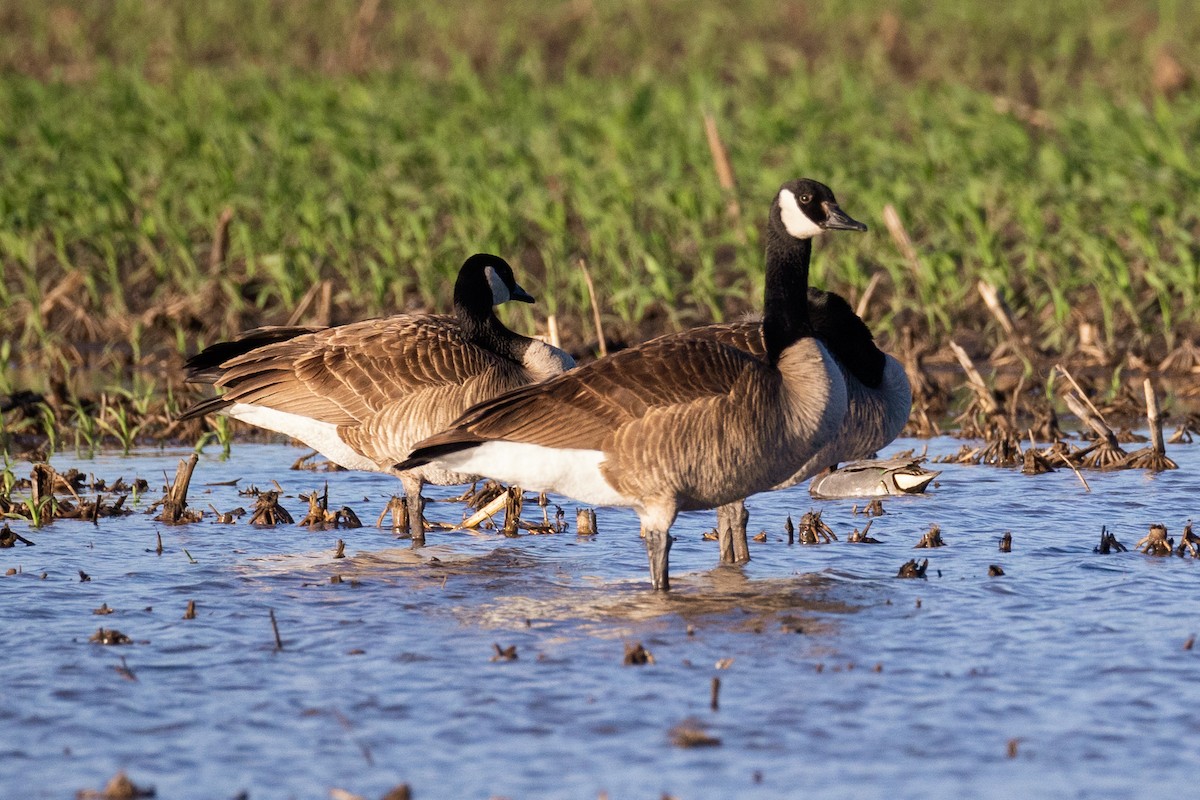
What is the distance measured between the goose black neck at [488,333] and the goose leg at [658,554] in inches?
76.2

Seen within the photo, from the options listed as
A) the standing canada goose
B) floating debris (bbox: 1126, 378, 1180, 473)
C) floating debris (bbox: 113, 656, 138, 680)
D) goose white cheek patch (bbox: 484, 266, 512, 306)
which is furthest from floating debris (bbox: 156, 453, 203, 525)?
floating debris (bbox: 1126, 378, 1180, 473)

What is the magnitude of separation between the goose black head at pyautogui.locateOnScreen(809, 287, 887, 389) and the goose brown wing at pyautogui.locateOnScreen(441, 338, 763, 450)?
140cm

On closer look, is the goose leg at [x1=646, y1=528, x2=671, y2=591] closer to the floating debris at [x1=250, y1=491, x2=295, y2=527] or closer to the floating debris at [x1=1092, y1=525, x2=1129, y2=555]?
the floating debris at [x1=1092, y1=525, x2=1129, y2=555]

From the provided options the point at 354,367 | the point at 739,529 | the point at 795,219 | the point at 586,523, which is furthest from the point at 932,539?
the point at 354,367

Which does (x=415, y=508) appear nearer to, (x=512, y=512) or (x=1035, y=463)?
(x=512, y=512)

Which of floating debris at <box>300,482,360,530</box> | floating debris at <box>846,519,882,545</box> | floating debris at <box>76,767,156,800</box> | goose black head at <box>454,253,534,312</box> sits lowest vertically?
floating debris at <box>76,767,156,800</box>

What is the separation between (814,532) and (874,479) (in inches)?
41.1

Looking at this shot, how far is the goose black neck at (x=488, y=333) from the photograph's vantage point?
9406 millimetres

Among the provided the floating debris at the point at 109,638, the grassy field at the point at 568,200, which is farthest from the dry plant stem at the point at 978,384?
the floating debris at the point at 109,638

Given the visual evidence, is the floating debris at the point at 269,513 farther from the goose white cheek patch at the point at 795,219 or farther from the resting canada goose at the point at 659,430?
the goose white cheek patch at the point at 795,219

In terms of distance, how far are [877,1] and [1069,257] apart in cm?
1376

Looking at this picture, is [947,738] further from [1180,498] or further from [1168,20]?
[1168,20]

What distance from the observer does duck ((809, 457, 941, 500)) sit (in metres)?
9.70

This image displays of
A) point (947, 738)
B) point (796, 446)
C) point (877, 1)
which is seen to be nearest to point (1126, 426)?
point (796, 446)
